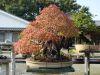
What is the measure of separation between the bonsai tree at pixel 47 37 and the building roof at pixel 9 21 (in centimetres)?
2646

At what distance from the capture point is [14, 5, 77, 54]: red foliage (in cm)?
810

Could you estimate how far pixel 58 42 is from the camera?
819 cm

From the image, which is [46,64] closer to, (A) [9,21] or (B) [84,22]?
(B) [84,22]

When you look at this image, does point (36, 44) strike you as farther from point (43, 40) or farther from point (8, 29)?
point (8, 29)

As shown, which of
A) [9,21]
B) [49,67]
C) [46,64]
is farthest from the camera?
[9,21]

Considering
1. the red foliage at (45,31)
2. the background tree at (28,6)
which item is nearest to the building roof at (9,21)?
the background tree at (28,6)

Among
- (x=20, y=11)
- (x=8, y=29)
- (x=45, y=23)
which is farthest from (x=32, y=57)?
(x=20, y=11)

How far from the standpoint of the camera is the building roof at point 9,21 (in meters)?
34.9

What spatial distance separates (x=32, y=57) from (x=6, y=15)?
27165 millimetres

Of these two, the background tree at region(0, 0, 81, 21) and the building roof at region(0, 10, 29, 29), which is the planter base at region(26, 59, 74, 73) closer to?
the building roof at region(0, 10, 29, 29)

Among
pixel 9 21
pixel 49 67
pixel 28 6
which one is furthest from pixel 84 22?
pixel 28 6

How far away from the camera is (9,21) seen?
3525cm

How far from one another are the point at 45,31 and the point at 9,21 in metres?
→ 27.4

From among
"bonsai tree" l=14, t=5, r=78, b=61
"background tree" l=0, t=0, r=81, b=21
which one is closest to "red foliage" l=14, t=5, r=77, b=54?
"bonsai tree" l=14, t=5, r=78, b=61
